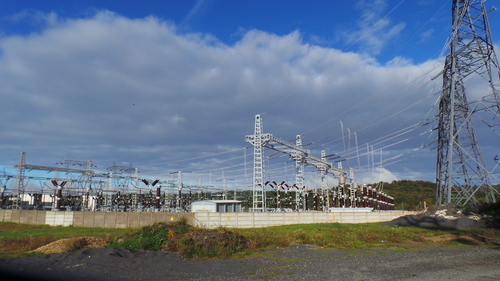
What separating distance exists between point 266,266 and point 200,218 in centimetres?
1752

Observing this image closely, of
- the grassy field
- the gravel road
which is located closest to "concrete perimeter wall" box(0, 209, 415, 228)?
the grassy field

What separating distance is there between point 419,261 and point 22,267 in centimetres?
1358

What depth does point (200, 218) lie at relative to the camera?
96.8ft

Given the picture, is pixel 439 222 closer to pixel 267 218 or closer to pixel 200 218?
pixel 267 218

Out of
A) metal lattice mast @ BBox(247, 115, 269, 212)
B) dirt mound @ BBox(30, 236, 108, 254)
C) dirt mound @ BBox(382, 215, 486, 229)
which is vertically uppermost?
metal lattice mast @ BBox(247, 115, 269, 212)

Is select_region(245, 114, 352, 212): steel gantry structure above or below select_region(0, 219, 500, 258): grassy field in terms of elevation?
above

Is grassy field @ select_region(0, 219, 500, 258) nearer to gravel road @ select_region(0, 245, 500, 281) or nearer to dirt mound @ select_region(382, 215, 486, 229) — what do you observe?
gravel road @ select_region(0, 245, 500, 281)

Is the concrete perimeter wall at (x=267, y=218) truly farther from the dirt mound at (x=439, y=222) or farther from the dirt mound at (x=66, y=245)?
the dirt mound at (x=66, y=245)


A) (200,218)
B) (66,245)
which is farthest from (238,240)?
(200,218)

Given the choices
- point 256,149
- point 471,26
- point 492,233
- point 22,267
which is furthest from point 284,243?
point 471,26

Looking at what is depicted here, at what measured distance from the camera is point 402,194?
101500 mm

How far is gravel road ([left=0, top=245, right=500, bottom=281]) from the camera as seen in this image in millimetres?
10680

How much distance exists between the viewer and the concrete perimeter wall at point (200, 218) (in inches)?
1174

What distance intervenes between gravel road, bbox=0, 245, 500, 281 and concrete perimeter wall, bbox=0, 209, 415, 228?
14.5m
